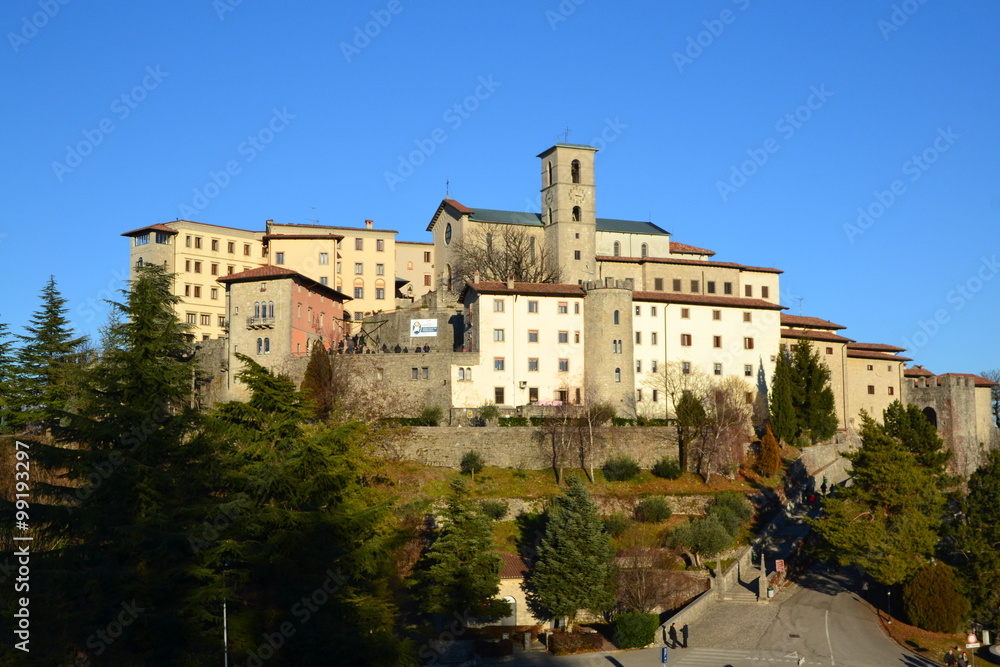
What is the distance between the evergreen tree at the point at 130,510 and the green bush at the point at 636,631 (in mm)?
21925

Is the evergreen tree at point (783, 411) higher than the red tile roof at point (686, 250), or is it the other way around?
the red tile roof at point (686, 250)

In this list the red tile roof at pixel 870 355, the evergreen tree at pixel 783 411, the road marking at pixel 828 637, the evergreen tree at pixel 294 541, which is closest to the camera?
the evergreen tree at pixel 294 541

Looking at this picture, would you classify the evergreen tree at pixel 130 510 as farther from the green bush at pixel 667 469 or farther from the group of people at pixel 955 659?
the green bush at pixel 667 469

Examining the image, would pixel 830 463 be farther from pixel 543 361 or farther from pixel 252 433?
pixel 252 433

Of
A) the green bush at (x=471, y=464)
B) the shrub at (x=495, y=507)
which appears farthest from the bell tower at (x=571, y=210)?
the shrub at (x=495, y=507)

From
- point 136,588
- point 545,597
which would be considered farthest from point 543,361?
point 136,588

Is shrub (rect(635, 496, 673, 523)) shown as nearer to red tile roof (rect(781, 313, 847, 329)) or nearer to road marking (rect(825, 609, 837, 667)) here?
road marking (rect(825, 609, 837, 667))

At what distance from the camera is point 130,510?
28.4 meters

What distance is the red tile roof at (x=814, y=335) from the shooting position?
261 feet

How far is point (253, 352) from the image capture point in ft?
240

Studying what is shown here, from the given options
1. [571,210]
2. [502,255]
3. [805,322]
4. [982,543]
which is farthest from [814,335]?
[982,543]

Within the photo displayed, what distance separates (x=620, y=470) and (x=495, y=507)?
889cm

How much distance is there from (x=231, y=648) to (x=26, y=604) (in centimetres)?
532

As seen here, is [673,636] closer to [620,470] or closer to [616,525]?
[616,525]
